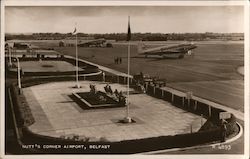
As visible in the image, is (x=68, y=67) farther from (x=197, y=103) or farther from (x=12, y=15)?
(x=197, y=103)

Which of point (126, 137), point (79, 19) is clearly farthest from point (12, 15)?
point (126, 137)

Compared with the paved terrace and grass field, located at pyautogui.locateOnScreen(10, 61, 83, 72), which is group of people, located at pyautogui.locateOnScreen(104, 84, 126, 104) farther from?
grass field, located at pyautogui.locateOnScreen(10, 61, 83, 72)

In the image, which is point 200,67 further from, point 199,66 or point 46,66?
point 46,66

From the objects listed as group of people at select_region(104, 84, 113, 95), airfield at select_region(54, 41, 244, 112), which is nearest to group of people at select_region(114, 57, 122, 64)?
airfield at select_region(54, 41, 244, 112)

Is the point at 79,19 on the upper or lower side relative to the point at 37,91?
upper

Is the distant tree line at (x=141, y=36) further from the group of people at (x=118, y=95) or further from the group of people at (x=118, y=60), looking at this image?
the group of people at (x=118, y=95)

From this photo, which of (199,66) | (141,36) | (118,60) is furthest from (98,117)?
(199,66)

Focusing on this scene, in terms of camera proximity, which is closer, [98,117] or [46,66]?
[98,117]

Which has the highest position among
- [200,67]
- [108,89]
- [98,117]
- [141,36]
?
[141,36]
